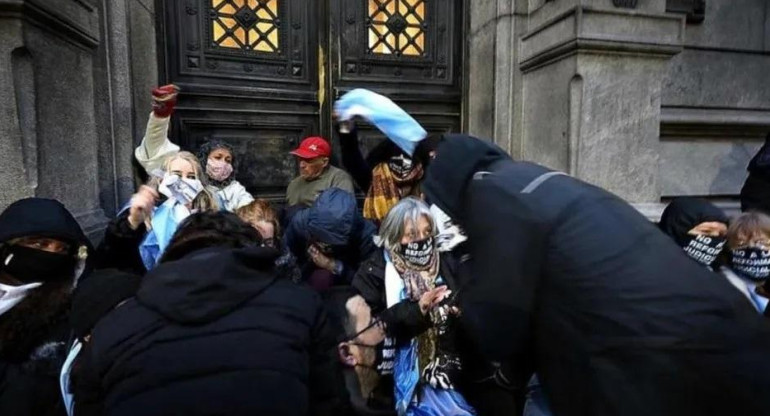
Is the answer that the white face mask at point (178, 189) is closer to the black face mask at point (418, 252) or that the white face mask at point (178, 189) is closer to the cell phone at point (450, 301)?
the black face mask at point (418, 252)

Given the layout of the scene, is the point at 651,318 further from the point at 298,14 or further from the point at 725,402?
the point at 298,14

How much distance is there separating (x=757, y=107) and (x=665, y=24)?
5.51 feet

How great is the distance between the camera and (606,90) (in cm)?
435

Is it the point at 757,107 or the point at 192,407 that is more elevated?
the point at 757,107

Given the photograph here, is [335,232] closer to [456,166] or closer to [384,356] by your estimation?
[384,356]

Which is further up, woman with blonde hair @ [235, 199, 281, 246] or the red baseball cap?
the red baseball cap

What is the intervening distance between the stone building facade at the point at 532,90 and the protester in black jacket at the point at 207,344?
6.48 ft

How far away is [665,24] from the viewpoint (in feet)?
14.5

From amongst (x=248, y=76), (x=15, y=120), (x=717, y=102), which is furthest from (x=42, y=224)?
(x=717, y=102)

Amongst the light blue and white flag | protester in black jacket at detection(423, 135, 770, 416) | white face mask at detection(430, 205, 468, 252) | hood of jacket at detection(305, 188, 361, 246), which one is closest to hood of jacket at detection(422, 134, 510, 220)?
protester in black jacket at detection(423, 135, 770, 416)

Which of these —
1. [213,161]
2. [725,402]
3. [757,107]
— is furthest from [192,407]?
[757,107]

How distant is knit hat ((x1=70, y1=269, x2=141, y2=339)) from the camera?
5.77 ft

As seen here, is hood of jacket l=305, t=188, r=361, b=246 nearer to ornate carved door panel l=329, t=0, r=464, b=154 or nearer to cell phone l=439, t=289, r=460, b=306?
cell phone l=439, t=289, r=460, b=306

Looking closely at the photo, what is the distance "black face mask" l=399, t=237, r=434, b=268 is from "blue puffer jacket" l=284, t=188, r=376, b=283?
0.54 m
